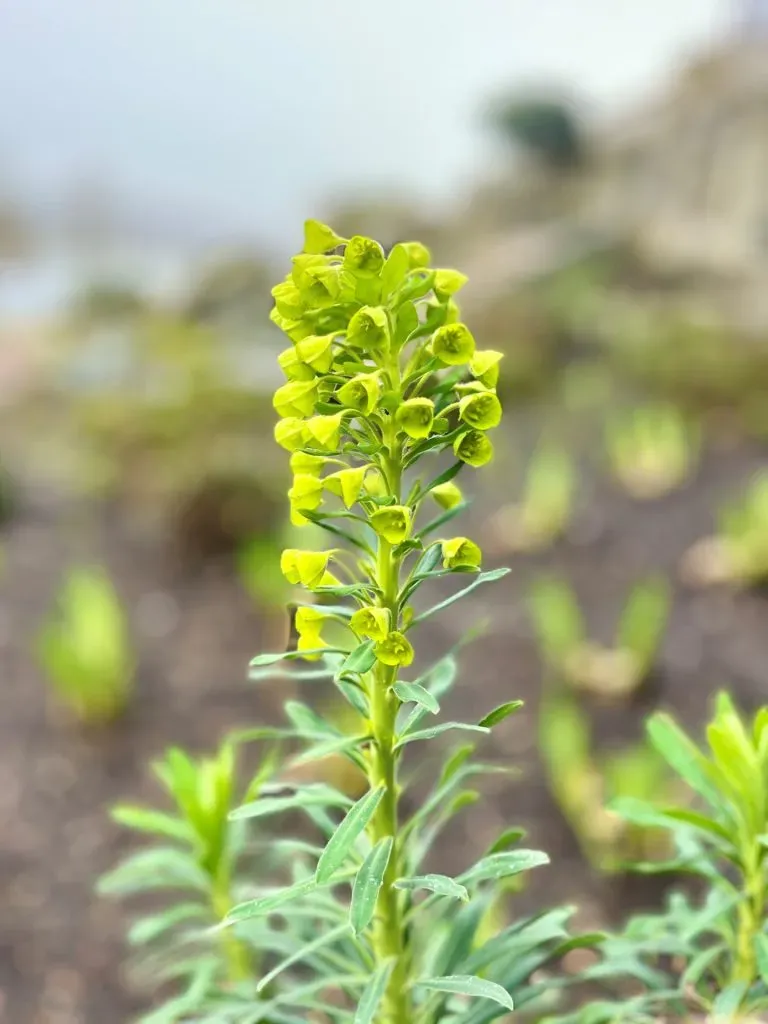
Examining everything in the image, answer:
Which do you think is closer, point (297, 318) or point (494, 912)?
point (297, 318)

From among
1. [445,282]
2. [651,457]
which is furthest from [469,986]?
[651,457]

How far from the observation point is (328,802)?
0.61m

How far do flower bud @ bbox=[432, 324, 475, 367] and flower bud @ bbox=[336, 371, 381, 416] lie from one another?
0.05 meters

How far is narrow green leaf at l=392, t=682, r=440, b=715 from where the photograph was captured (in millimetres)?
512

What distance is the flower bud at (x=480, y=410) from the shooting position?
511 mm

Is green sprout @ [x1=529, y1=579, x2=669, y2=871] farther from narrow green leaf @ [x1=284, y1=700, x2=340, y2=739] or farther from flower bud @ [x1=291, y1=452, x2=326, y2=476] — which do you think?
flower bud @ [x1=291, y1=452, x2=326, y2=476]

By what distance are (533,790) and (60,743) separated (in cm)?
117

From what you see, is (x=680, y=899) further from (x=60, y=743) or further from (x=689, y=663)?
(x=60, y=743)

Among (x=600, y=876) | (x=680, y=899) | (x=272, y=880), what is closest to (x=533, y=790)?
(x=600, y=876)

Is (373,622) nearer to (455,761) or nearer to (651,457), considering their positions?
(455,761)

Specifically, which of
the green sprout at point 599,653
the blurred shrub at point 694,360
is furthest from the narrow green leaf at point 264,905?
the blurred shrub at point 694,360

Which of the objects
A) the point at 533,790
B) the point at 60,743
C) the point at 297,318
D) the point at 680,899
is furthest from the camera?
the point at 60,743

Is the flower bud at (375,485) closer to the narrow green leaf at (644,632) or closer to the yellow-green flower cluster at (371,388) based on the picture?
the yellow-green flower cluster at (371,388)

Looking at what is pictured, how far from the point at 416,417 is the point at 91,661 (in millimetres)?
1639
